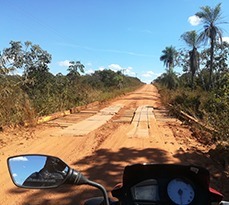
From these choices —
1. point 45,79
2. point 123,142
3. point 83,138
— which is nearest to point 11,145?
point 83,138

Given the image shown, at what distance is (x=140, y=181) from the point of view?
5.73 feet

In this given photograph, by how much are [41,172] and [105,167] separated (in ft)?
14.6

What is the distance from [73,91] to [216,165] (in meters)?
14.4

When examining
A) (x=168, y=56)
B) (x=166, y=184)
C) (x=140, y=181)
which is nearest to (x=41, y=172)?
(x=140, y=181)

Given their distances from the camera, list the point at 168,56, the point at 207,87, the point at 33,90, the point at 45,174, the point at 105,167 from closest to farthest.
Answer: the point at 45,174 < the point at 105,167 < the point at 33,90 < the point at 207,87 < the point at 168,56

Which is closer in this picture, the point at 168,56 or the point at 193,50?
the point at 193,50

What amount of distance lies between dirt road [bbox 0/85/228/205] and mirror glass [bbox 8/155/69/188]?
2870 mm

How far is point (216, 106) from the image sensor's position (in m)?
9.32

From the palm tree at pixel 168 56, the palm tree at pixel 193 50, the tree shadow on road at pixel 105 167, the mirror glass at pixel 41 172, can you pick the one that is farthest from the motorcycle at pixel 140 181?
the palm tree at pixel 168 56

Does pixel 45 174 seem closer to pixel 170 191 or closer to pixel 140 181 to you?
pixel 140 181

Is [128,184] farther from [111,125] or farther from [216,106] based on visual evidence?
[111,125]

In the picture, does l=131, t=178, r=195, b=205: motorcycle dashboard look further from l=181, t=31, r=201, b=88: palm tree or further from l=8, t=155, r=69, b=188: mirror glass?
l=181, t=31, r=201, b=88: palm tree

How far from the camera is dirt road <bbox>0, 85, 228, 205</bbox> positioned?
15.3ft

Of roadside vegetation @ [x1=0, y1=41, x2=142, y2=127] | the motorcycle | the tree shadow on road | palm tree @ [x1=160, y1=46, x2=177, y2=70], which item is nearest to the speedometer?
the motorcycle
